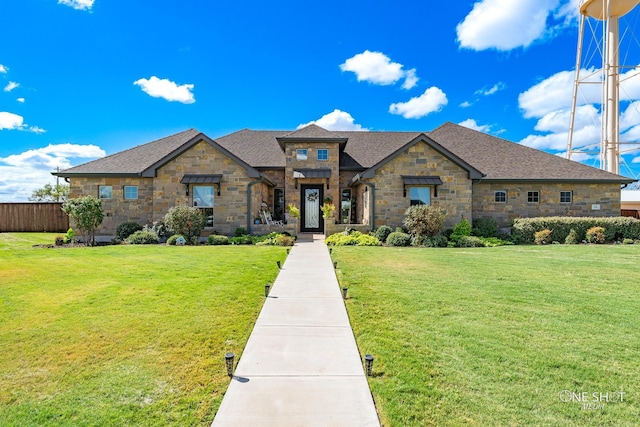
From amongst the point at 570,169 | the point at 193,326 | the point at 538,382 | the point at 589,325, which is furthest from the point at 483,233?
the point at 193,326

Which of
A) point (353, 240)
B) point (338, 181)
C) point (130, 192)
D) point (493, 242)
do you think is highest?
point (338, 181)

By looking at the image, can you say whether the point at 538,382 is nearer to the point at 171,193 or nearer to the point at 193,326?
the point at 193,326

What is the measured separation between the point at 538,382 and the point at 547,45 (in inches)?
876

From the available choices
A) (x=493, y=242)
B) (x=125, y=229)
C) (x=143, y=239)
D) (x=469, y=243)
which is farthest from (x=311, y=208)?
(x=125, y=229)

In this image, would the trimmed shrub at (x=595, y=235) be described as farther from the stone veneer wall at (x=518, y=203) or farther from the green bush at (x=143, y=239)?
the green bush at (x=143, y=239)

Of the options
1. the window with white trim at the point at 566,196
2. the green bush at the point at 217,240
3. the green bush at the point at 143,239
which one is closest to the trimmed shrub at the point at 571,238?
the window with white trim at the point at 566,196

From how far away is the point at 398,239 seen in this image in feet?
49.6

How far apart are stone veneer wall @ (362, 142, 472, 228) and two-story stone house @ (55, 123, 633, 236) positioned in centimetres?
5

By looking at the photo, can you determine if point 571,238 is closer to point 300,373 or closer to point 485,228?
point 485,228

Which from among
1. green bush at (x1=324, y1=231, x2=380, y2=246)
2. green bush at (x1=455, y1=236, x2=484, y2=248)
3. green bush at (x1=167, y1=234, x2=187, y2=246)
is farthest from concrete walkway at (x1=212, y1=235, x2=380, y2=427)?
green bush at (x1=455, y1=236, x2=484, y2=248)

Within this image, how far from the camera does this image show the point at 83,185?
18.2m

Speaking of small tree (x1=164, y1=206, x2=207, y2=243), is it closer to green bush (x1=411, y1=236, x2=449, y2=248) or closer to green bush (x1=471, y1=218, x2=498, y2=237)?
green bush (x1=411, y1=236, x2=449, y2=248)

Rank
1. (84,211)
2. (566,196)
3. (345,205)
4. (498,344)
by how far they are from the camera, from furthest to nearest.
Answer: (345,205) → (566,196) → (84,211) → (498,344)

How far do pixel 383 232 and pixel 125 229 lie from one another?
13.0 meters
